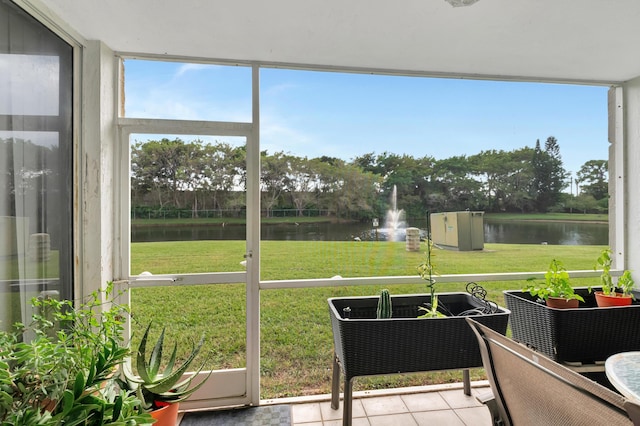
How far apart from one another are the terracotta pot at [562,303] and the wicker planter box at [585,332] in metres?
0.10

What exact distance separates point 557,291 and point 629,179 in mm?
1346

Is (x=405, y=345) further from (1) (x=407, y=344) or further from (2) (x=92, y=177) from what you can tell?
(2) (x=92, y=177)

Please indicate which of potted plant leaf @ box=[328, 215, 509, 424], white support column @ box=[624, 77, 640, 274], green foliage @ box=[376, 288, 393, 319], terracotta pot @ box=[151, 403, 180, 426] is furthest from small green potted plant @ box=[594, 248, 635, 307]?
terracotta pot @ box=[151, 403, 180, 426]

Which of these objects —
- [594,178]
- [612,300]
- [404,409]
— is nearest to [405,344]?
[404,409]

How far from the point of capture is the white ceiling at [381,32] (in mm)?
1653

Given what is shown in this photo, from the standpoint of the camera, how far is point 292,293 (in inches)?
94.3

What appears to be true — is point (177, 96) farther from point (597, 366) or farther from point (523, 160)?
point (597, 366)

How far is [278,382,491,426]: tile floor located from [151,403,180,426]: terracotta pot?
909 mm

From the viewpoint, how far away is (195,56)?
2191 millimetres

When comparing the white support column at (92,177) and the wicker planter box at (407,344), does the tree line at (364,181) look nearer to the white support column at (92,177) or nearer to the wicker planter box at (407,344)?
the white support column at (92,177)

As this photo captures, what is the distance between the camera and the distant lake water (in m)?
2.24

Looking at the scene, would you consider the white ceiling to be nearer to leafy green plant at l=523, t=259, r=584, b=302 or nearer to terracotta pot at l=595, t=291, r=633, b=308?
leafy green plant at l=523, t=259, r=584, b=302

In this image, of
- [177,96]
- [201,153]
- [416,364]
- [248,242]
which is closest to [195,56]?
[177,96]

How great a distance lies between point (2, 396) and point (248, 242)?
4.76 feet
